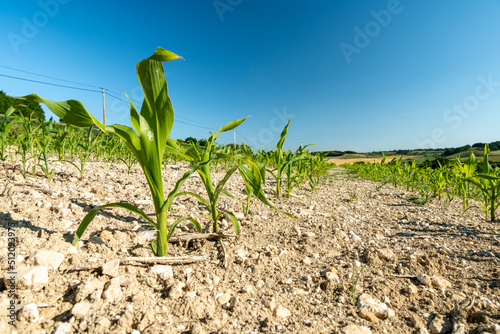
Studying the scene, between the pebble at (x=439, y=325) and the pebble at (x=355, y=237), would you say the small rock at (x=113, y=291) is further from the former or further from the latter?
the pebble at (x=355, y=237)

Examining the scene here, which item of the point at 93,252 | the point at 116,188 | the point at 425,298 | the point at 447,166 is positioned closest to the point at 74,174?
the point at 116,188

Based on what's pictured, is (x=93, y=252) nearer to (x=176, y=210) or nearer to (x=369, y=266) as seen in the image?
(x=176, y=210)

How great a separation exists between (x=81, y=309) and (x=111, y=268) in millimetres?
195

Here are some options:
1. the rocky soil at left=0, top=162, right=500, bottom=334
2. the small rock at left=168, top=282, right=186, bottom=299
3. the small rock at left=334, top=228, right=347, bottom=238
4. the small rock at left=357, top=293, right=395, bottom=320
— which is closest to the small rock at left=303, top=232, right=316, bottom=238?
the rocky soil at left=0, top=162, right=500, bottom=334

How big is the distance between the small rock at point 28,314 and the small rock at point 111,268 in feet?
0.75

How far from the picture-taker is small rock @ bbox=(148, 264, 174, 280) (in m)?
1.04

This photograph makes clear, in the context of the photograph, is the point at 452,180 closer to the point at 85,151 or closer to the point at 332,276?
the point at 332,276

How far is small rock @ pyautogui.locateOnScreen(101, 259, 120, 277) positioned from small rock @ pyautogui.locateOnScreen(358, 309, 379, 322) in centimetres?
102

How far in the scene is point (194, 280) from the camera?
1.06m

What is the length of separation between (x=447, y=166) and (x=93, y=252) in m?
4.93

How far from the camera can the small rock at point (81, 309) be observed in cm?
77

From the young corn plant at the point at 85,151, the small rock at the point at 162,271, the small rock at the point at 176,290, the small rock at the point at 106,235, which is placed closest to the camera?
the small rock at the point at 176,290

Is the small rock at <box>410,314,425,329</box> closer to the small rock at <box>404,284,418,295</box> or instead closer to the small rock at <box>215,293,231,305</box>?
the small rock at <box>404,284,418,295</box>

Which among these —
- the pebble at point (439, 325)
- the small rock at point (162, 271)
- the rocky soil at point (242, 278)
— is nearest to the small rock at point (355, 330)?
the rocky soil at point (242, 278)
